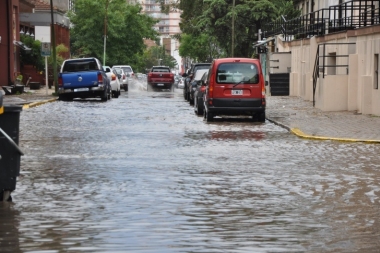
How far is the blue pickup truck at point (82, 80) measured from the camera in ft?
137

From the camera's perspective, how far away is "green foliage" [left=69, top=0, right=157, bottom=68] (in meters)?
97.6

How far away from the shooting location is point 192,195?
11922mm

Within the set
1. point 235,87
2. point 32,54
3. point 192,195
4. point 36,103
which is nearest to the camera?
point 192,195

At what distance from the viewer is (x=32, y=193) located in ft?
39.5

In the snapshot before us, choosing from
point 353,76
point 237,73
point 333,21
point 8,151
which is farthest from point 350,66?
point 8,151

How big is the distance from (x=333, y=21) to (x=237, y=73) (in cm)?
1172

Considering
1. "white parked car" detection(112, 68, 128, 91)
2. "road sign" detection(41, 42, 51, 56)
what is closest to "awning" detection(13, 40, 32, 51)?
"white parked car" detection(112, 68, 128, 91)

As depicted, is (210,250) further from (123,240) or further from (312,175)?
(312,175)

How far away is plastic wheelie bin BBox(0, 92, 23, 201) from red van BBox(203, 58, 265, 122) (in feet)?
53.3

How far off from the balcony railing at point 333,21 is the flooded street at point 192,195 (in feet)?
45.4

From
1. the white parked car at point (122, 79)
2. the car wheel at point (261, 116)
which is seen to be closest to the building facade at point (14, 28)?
the white parked car at point (122, 79)

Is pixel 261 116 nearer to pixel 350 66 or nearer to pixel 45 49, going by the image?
pixel 350 66

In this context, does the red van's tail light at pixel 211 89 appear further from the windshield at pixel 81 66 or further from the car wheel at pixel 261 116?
the windshield at pixel 81 66

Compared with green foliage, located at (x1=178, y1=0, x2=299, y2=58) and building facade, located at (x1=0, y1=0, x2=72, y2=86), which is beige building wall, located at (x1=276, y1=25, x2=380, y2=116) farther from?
green foliage, located at (x1=178, y1=0, x2=299, y2=58)
